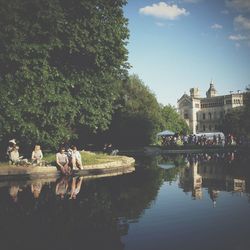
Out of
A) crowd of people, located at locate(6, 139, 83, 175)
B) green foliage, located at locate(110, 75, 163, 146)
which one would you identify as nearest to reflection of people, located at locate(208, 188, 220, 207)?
crowd of people, located at locate(6, 139, 83, 175)

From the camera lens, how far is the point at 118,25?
A: 2778 centimetres

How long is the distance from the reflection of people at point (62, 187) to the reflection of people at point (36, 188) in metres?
0.72

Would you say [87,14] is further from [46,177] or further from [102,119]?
[46,177]

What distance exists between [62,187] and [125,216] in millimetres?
6629

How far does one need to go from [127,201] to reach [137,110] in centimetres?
3947

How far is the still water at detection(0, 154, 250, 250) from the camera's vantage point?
27.6ft

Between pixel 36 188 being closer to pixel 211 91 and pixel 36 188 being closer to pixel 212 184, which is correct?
pixel 212 184

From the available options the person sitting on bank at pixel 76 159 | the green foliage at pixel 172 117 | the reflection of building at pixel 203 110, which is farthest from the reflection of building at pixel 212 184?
the reflection of building at pixel 203 110

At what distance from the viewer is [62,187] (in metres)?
16.9

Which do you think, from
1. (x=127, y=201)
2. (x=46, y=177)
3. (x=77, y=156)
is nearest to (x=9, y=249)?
(x=127, y=201)

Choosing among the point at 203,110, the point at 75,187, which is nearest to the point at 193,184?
the point at 75,187

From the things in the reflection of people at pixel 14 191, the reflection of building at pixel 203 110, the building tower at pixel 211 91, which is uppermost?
the building tower at pixel 211 91

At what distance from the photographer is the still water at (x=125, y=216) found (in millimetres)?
8398

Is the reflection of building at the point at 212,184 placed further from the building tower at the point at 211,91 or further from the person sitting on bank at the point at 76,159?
the building tower at the point at 211,91
